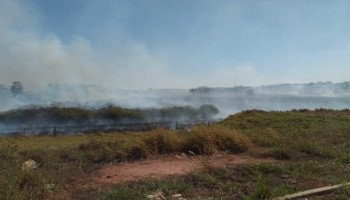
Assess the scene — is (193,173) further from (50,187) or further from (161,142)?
(161,142)

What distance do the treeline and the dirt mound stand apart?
5279cm

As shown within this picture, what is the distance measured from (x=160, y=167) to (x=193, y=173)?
56.7 inches

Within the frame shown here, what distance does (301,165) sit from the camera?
874 centimetres

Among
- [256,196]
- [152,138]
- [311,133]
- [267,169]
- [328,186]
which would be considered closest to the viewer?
[256,196]

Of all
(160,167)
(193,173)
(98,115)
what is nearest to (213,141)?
(160,167)

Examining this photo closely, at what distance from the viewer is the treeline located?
2509 inches

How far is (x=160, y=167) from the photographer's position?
347 inches

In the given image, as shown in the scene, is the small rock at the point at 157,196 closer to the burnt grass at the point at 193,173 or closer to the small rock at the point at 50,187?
the burnt grass at the point at 193,173

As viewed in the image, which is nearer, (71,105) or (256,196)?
(256,196)

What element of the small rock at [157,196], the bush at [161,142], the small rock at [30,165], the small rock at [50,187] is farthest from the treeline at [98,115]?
the small rock at [157,196]

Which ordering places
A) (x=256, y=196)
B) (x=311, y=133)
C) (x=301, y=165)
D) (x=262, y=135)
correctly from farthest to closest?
(x=311, y=133), (x=262, y=135), (x=301, y=165), (x=256, y=196)

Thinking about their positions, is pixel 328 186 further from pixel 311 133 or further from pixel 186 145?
pixel 311 133

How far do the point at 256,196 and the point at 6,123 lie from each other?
2547 inches

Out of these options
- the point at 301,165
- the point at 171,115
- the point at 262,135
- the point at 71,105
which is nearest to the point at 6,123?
the point at 71,105
